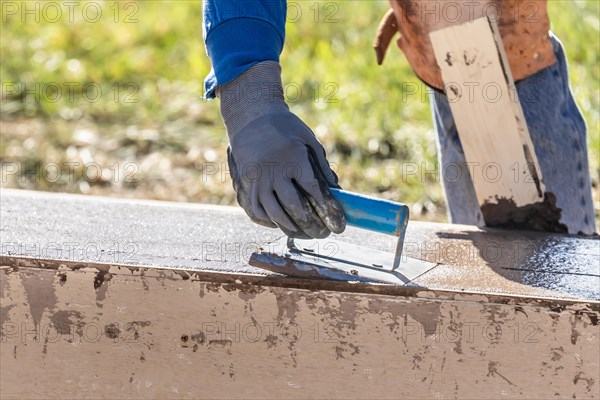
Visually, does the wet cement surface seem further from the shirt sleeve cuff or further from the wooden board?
the shirt sleeve cuff

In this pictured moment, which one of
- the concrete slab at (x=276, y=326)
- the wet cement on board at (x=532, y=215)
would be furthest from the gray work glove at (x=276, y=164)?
the wet cement on board at (x=532, y=215)

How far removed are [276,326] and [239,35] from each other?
541mm

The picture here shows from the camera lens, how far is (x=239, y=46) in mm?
1711

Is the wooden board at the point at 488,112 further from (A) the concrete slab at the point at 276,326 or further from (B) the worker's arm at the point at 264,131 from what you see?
(B) the worker's arm at the point at 264,131

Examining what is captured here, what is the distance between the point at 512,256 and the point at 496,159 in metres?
0.32

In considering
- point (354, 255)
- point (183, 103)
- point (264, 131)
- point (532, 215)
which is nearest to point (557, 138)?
point (532, 215)

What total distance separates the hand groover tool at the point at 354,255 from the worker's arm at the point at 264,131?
0.14 ft

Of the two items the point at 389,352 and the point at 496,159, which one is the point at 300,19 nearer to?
the point at 496,159

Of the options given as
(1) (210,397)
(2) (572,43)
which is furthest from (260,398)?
(2) (572,43)

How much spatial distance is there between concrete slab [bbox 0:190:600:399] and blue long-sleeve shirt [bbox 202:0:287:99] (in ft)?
1.11

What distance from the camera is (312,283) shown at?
1529mm

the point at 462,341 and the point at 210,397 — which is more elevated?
the point at 462,341

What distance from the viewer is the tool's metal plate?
1570 mm

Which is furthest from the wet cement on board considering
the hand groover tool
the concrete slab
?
the hand groover tool
